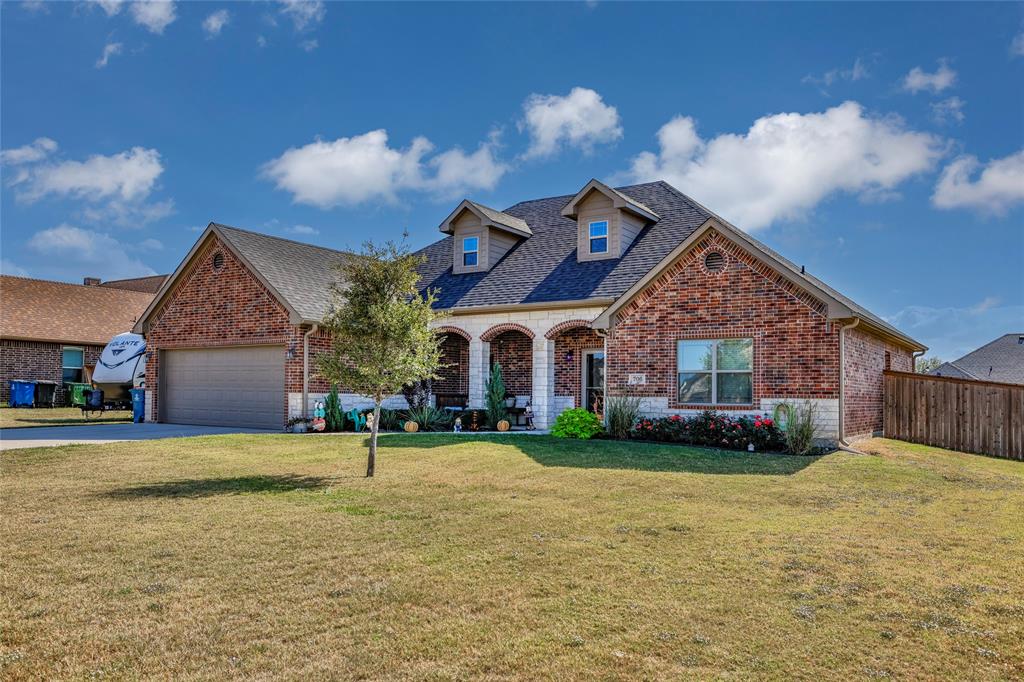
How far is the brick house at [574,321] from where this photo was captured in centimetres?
1575

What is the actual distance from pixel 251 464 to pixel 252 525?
17.9 feet

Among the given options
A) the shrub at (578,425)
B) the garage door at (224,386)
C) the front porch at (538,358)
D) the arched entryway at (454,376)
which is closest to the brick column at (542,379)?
A: the front porch at (538,358)

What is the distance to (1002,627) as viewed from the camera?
498 cm

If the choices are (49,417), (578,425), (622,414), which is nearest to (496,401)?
(578,425)

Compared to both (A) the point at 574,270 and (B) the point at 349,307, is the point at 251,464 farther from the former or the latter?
(A) the point at 574,270

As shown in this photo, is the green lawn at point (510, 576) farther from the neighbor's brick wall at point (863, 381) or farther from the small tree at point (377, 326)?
the neighbor's brick wall at point (863, 381)

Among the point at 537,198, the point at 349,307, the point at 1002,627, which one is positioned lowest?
the point at 1002,627

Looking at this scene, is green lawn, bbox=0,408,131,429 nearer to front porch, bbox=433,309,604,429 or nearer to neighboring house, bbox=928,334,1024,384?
front porch, bbox=433,309,604,429

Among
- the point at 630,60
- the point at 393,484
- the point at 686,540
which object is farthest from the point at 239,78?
the point at 686,540

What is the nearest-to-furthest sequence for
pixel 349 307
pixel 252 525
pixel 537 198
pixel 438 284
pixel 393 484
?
pixel 252 525
pixel 393 484
pixel 349 307
pixel 438 284
pixel 537 198

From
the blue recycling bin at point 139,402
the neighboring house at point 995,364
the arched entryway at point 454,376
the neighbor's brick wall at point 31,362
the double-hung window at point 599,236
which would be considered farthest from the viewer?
the neighboring house at point 995,364

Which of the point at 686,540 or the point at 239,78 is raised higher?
the point at 239,78

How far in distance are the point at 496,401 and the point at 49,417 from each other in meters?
17.0

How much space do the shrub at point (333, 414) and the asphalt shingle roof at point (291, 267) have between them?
2.40 meters
